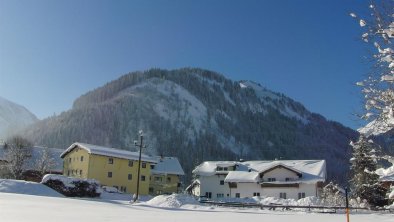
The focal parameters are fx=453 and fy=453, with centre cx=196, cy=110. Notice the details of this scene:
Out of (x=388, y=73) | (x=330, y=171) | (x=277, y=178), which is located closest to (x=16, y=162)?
(x=277, y=178)

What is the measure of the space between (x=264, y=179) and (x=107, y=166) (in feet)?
79.1

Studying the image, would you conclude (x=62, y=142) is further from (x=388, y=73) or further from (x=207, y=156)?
(x=388, y=73)

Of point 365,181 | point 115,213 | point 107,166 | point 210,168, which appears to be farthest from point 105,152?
point 115,213

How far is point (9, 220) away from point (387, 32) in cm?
1124

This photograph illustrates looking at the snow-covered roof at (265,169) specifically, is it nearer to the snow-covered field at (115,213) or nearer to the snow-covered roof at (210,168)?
the snow-covered roof at (210,168)

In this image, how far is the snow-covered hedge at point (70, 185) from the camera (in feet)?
158

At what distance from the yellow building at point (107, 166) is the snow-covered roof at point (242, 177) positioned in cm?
1277

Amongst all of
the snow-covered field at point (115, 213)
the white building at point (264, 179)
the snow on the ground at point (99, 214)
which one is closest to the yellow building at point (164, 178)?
the white building at point (264, 179)

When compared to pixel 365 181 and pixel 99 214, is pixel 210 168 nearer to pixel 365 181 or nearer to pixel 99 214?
pixel 365 181

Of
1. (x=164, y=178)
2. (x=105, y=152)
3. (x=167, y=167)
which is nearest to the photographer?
(x=105, y=152)

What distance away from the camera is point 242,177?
7112 cm

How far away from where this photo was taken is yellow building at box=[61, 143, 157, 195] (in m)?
67.6

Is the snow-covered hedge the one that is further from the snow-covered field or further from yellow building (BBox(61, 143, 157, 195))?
yellow building (BBox(61, 143, 157, 195))

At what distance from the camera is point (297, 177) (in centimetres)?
6669
